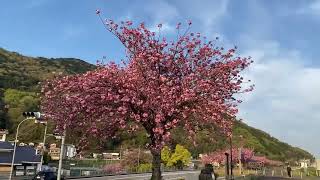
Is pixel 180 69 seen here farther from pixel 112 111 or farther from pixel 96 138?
pixel 96 138

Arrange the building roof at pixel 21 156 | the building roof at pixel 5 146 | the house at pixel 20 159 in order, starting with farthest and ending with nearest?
the building roof at pixel 5 146 < the building roof at pixel 21 156 < the house at pixel 20 159

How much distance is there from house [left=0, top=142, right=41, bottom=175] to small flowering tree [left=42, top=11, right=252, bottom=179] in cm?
4342

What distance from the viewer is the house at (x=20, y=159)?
62.2m

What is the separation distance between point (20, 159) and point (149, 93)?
58766mm

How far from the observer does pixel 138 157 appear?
4274 inches

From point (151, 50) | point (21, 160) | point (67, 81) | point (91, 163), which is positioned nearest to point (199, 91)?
point (151, 50)

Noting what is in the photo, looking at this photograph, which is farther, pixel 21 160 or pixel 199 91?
pixel 21 160

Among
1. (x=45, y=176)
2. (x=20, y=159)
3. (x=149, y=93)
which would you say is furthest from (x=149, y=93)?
(x=20, y=159)

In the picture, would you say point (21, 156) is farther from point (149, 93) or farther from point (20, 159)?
point (149, 93)

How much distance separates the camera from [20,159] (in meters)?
72.6

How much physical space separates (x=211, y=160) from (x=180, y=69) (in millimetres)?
91269

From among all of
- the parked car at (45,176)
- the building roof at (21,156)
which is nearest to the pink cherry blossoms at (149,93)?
the parked car at (45,176)

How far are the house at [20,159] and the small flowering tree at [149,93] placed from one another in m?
43.4

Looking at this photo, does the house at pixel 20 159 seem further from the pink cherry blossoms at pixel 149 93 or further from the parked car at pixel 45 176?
the pink cherry blossoms at pixel 149 93
